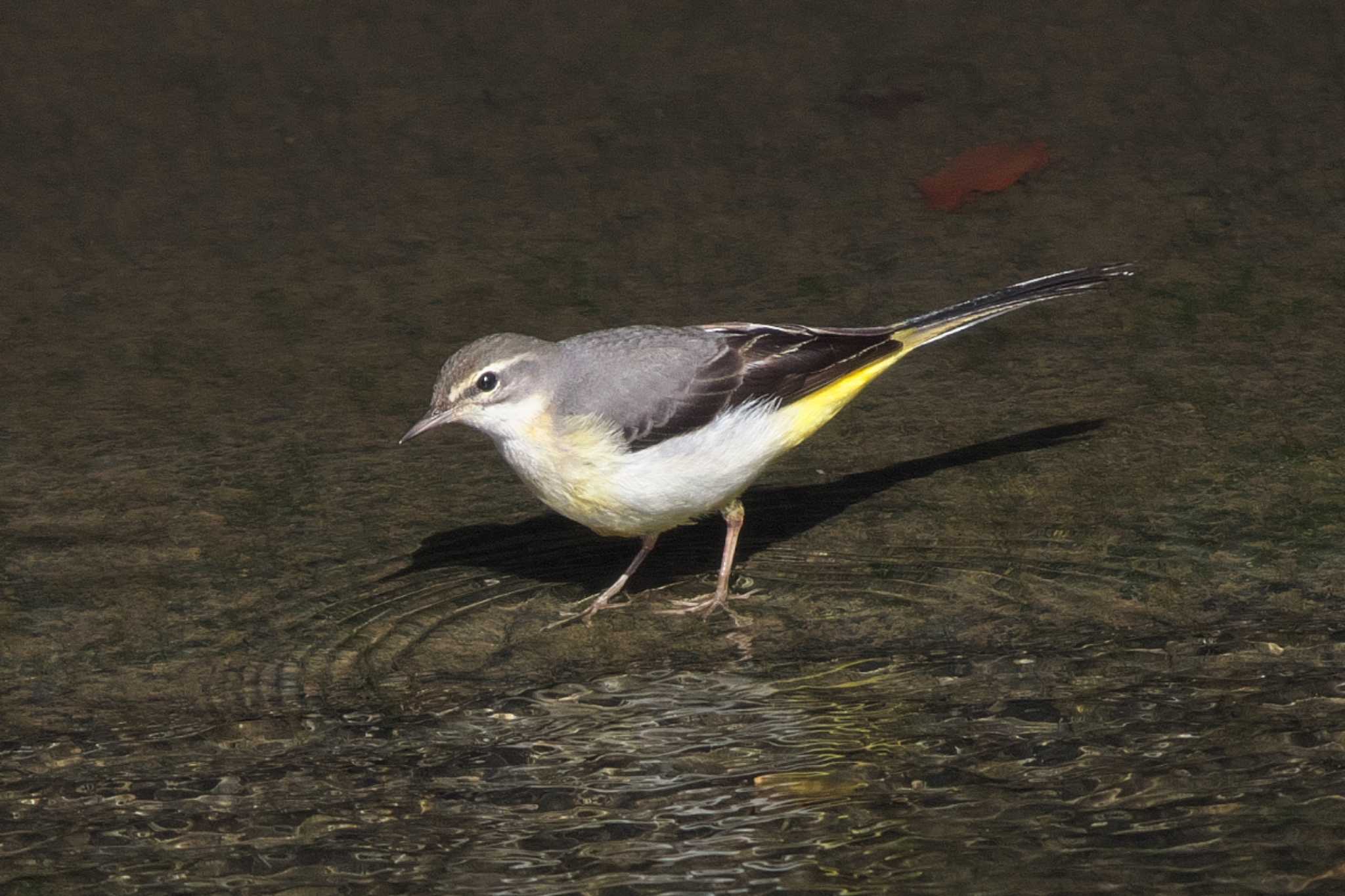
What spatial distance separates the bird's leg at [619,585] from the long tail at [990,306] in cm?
134

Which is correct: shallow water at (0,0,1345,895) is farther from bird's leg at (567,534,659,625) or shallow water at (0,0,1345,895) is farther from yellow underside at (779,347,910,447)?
yellow underside at (779,347,910,447)

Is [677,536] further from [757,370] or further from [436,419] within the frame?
[436,419]

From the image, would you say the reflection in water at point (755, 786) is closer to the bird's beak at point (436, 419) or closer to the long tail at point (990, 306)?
the bird's beak at point (436, 419)

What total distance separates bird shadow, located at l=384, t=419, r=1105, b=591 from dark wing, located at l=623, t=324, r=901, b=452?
0.64 meters

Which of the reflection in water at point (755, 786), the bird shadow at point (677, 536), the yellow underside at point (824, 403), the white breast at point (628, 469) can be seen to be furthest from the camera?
the bird shadow at point (677, 536)

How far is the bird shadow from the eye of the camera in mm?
7418

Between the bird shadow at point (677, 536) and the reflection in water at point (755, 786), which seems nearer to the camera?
the reflection in water at point (755, 786)

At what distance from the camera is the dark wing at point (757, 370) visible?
22.8 ft

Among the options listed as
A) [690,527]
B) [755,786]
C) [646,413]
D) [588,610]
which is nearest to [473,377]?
[646,413]

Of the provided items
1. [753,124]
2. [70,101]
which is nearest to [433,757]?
[753,124]

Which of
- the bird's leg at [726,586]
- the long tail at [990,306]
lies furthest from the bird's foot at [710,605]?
the long tail at [990,306]

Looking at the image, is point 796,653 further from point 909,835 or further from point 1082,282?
point 1082,282

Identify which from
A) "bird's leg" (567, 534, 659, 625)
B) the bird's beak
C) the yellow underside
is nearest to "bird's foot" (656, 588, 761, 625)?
"bird's leg" (567, 534, 659, 625)

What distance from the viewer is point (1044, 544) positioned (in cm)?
717
